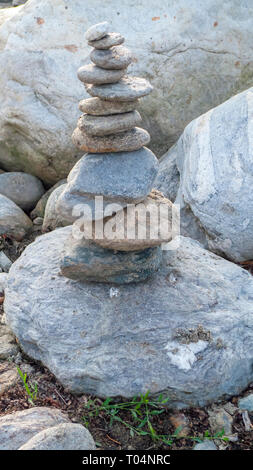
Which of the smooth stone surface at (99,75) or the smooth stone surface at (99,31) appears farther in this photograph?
the smooth stone surface at (99,75)

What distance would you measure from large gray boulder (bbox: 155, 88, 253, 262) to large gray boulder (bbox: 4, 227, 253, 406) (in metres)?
0.64

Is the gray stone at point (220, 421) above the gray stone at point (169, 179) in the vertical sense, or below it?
below

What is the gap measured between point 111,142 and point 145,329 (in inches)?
59.2

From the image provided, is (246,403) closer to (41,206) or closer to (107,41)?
(107,41)

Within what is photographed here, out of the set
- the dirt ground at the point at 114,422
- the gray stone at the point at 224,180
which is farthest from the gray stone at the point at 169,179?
the dirt ground at the point at 114,422

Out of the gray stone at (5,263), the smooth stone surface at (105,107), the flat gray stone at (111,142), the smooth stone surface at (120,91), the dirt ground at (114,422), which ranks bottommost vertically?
the gray stone at (5,263)

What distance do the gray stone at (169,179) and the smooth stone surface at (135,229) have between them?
83.3 inches

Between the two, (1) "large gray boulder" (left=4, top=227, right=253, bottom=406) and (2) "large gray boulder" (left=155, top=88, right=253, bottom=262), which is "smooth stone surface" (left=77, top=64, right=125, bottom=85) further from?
(2) "large gray boulder" (left=155, top=88, right=253, bottom=262)

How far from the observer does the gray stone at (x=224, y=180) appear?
529 centimetres

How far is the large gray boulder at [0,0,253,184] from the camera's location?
6.75 metres

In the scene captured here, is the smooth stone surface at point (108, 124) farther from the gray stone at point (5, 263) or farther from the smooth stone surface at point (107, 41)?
the gray stone at point (5, 263)

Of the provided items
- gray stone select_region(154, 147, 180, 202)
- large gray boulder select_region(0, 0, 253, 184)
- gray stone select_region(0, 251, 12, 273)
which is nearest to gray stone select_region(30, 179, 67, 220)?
large gray boulder select_region(0, 0, 253, 184)
